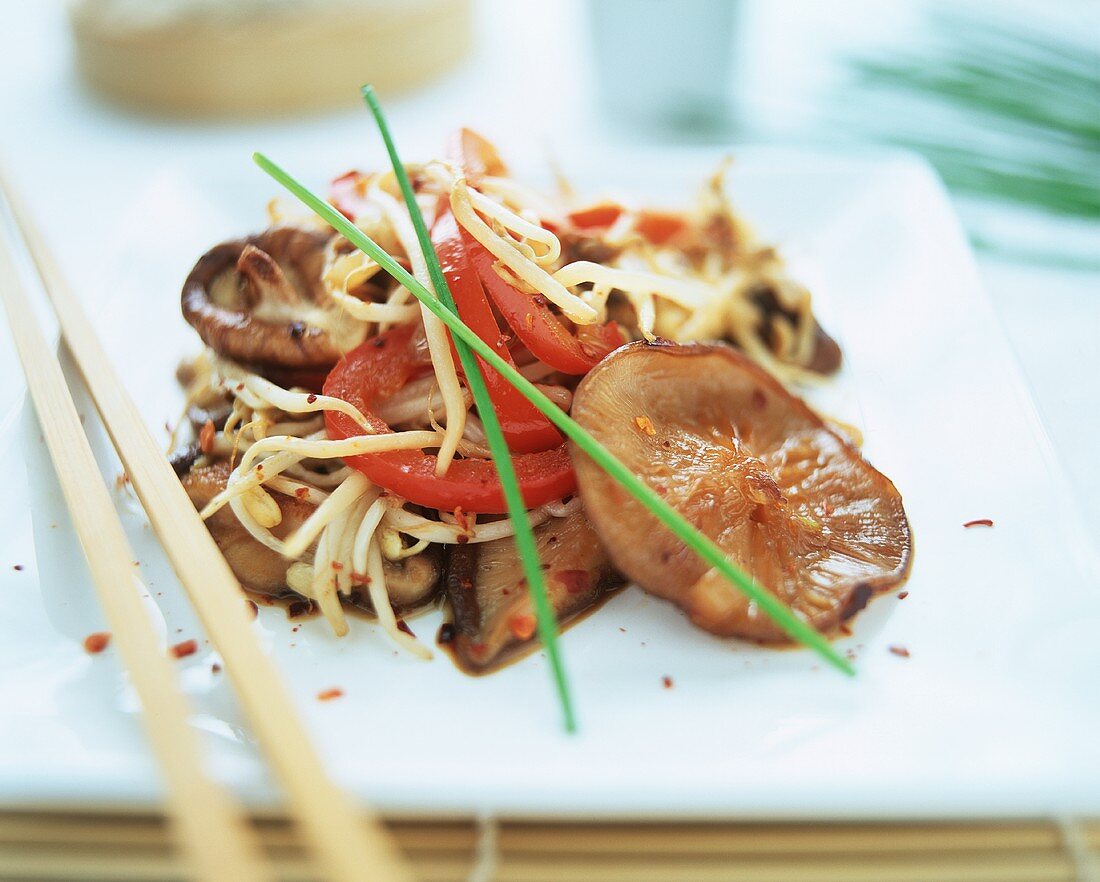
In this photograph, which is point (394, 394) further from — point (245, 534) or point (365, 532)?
point (245, 534)

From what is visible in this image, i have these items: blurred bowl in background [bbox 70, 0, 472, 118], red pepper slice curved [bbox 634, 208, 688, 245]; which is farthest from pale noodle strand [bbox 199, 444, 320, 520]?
blurred bowl in background [bbox 70, 0, 472, 118]

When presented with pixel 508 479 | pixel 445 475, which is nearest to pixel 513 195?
pixel 445 475

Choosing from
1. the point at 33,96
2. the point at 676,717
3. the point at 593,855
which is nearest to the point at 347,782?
the point at 593,855

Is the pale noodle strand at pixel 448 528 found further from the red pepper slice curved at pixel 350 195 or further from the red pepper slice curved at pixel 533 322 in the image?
the red pepper slice curved at pixel 350 195

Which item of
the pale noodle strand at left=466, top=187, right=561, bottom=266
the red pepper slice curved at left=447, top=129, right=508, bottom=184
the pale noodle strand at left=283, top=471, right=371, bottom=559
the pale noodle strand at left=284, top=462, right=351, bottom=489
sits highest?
the red pepper slice curved at left=447, top=129, right=508, bottom=184

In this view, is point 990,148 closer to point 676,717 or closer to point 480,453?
point 480,453

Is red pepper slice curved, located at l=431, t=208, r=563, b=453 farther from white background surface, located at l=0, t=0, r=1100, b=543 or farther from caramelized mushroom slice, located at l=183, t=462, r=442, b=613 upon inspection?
white background surface, located at l=0, t=0, r=1100, b=543
